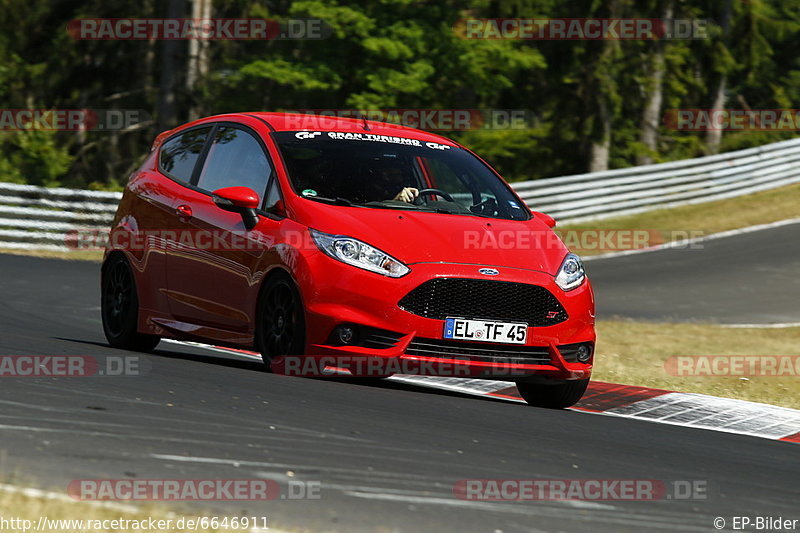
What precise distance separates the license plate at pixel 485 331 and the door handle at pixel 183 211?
2.31 meters

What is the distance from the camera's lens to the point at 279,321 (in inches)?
331

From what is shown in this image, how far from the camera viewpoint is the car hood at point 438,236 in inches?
320

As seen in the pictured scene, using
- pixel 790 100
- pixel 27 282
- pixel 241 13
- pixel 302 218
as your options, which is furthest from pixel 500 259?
pixel 790 100

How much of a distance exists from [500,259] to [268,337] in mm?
1574

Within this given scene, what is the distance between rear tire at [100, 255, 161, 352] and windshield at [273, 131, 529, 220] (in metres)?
1.91

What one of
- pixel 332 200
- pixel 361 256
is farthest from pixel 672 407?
pixel 332 200

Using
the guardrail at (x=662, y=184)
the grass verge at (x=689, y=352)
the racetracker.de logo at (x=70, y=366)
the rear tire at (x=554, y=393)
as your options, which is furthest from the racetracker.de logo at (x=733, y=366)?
the guardrail at (x=662, y=184)

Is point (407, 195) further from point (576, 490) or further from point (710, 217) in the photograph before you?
point (710, 217)

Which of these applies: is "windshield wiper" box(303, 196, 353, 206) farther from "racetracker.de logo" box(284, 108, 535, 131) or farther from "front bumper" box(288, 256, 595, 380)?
"racetracker.de logo" box(284, 108, 535, 131)

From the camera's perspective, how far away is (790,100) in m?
50.7

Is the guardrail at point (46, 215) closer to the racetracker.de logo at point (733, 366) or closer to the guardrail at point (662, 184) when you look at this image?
the guardrail at point (662, 184)

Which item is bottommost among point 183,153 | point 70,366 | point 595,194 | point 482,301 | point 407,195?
point 70,366

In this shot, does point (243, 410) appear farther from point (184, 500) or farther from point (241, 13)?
point (241, 13)

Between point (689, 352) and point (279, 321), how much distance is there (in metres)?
6.93
